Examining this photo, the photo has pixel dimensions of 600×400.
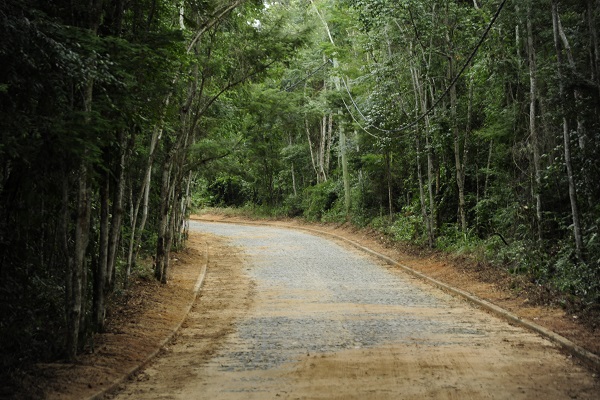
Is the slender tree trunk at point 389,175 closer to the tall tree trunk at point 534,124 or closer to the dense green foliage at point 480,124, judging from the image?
the dense green foliage at point 480,124

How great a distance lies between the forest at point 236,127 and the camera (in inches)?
246

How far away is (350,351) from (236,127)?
39.4ft

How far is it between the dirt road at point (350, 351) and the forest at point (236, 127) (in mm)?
1655

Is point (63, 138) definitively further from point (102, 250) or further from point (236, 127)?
point (236, 127)

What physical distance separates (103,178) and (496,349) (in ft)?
19.8

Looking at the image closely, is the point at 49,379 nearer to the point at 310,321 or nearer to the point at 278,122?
the point at 310,321

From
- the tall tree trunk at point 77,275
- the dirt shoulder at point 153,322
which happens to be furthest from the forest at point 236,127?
the dirt shoulder at point 153,322

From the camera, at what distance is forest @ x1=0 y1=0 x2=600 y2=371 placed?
6.25 metres

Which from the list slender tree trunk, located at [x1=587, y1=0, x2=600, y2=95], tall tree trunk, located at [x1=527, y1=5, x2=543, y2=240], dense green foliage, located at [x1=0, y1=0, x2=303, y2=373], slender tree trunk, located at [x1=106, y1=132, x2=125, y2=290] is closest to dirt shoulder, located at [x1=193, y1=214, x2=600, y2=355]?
tall tree trunk, located at [x1=527, y1=5, x2=543, y2=240]

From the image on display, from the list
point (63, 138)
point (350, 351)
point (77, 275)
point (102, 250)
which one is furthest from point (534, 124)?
point (63, 138)

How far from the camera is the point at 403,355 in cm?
772

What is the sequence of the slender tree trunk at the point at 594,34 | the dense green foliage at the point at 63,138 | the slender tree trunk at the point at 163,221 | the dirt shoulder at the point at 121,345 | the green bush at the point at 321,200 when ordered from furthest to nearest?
the green bush at the point at 321,200 < the slender tree trunk at the point at 163,221 < the slender tree trunk at the point at 594,34 < the dirt shoulder at the point at 121,345 < the dense green foliage at the point at 63,138

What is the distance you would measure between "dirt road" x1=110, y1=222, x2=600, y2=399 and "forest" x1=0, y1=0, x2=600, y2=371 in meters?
1.65

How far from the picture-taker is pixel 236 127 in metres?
18.8
